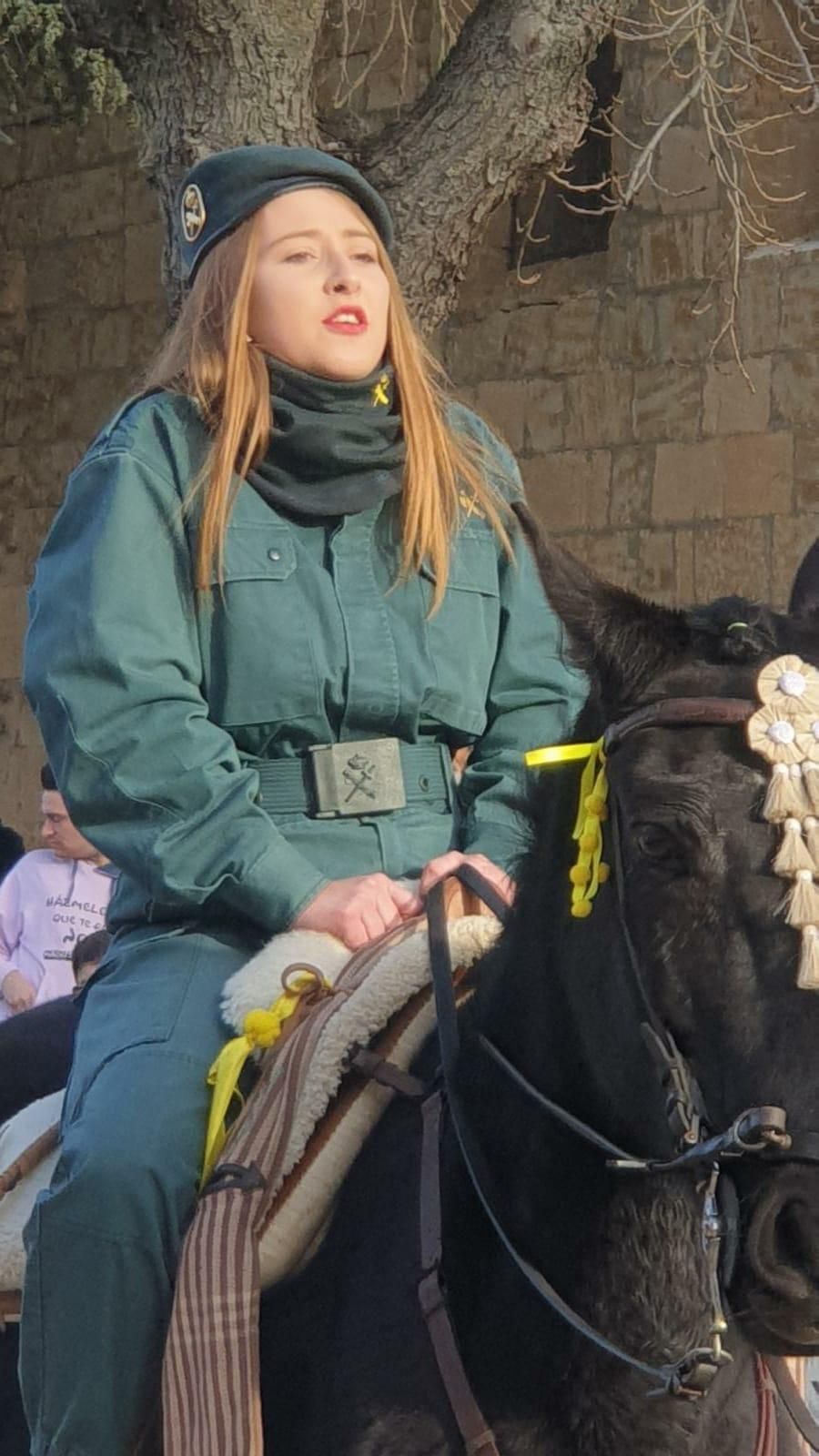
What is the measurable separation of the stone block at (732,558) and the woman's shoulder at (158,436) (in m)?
7.78

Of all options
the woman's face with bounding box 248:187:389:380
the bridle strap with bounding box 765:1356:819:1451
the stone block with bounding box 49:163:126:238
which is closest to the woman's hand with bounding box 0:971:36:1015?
the woman's face with bounding box 248:187:389:380

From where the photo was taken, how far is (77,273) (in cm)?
1369

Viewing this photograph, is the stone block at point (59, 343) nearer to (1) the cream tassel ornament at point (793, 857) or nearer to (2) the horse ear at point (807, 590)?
(2) the horse ear at point (807, 590)

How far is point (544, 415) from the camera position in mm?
11680

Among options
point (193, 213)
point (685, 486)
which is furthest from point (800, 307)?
point (193, 213)

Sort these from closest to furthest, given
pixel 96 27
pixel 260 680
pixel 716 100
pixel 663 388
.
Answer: pixel 260 680 → pixel 96 27 → pixel 716 100 → pixel 663 388

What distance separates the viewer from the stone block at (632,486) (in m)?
11.4

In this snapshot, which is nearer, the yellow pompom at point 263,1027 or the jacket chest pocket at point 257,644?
the yellow pompom at point 263,1027

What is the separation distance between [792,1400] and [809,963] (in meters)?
0.80

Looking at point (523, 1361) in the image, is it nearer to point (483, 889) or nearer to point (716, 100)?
point (483, 889)

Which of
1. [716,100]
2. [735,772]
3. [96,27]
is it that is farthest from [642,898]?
[716,100]

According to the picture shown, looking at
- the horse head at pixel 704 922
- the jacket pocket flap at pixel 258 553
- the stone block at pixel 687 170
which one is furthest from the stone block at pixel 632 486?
the horse head at pixel 704 922

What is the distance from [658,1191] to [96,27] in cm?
538

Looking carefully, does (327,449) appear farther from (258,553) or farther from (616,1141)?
(616,1141)
